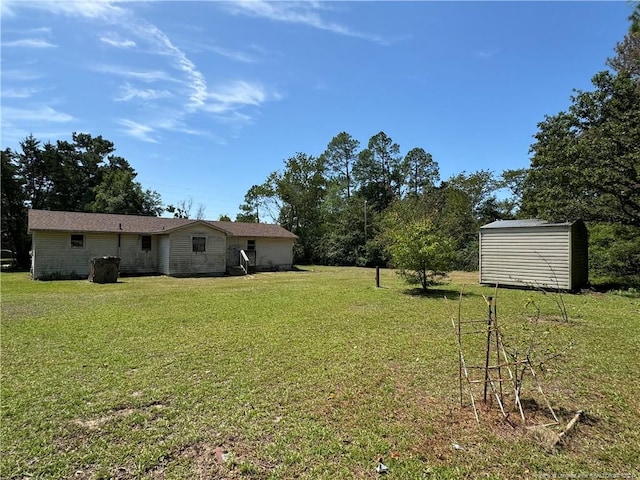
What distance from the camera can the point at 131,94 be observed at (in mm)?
9734

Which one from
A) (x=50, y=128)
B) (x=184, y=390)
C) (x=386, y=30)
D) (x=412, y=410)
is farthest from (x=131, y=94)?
(x=412, y=410)

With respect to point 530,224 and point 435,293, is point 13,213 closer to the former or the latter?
point 435,293

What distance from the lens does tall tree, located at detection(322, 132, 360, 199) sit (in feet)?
118

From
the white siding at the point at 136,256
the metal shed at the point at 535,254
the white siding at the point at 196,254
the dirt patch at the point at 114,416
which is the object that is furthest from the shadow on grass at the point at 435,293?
the white siding at the point at 136,256

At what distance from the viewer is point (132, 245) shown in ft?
58.0

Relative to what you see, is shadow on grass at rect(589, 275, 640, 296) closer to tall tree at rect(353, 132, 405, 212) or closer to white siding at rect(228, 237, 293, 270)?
white siding at rect(228, 237, 293, 270)

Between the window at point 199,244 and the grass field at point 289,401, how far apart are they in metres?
10.6

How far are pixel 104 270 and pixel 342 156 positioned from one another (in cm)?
2670

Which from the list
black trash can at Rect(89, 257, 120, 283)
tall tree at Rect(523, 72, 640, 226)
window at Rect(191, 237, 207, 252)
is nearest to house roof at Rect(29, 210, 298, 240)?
window at Rect(191, 237, 207, 252)

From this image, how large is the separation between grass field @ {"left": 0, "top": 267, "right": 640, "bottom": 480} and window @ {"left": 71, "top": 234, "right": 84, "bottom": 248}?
10468 mm

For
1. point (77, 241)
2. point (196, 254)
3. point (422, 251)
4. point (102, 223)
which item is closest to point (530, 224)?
point (422, 251)

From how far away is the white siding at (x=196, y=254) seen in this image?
17234 mm

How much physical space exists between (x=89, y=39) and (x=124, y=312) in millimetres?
5685

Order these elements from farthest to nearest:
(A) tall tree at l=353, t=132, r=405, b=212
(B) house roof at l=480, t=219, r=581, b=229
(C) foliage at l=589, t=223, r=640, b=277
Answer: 1. (A) tall tree at l=353, t=132, r=405, b=212
2. (C) foliage at l=589, t=223, r=640, b=277
3. (B) house roof at l=480, t=219, r=581, b=229
